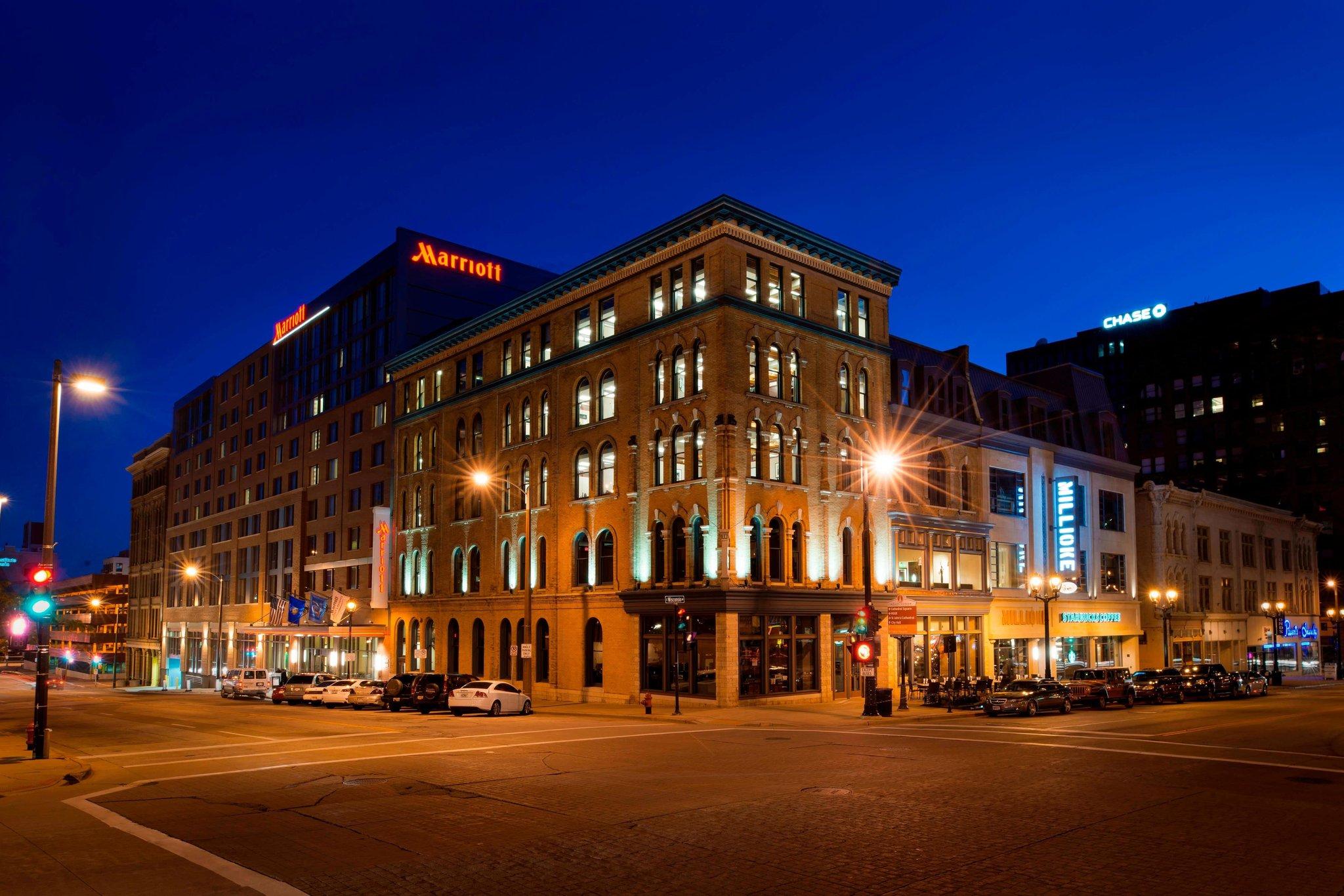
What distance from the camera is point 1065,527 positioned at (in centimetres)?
5838

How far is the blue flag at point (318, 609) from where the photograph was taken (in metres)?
64.4

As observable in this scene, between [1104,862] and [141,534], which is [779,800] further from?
[141,534]

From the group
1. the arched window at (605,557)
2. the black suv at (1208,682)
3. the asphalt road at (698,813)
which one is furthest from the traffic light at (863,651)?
the black suv at (1208,682)

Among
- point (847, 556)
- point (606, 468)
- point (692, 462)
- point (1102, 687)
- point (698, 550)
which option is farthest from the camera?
point (606, 468)

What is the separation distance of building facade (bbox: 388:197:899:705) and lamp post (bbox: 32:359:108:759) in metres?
19.9

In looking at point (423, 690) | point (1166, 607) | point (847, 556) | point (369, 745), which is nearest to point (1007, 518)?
point (847, 556)

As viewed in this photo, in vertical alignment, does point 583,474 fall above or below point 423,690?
above

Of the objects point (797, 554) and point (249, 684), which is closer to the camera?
point (797, 554)

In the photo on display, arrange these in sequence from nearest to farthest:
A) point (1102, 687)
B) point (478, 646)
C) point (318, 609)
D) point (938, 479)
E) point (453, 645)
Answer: point (1102, 687), point (938, 479), point (478, 646), point (453, 645), point (318, 609)

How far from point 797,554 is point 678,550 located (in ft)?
16.4

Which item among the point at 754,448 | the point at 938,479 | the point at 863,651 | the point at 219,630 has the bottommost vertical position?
the point at 219,630

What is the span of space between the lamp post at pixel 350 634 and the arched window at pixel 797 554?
29.5m

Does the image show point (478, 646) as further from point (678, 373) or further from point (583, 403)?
point (678, 373)

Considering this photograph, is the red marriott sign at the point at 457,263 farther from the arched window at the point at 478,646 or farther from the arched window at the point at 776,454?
the arched window at the point at 776,454
